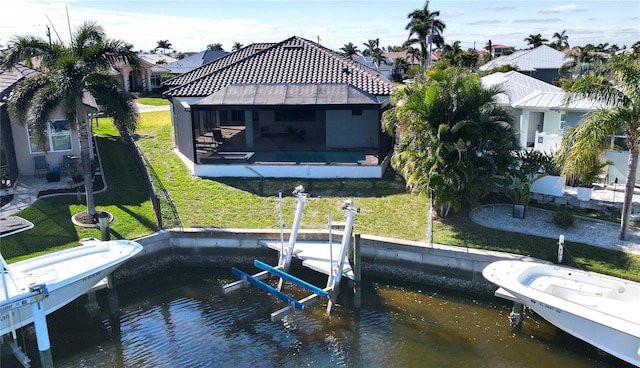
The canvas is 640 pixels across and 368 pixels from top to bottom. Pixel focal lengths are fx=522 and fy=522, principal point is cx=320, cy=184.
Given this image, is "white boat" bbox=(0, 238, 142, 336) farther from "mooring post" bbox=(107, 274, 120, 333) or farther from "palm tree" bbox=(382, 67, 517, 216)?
"palm tree" bbox=(382, 67, 517, 216)

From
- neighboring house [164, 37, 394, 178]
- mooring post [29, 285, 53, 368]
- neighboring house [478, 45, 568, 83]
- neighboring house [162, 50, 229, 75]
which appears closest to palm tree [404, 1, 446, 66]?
neighboring house [478, 45, 568, 83]

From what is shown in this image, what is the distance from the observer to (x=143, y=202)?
1759 centimetres

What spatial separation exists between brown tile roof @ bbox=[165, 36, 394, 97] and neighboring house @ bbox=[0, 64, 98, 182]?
4.30 meters

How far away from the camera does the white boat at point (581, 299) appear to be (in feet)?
34.1

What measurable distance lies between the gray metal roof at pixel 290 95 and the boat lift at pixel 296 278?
22.6 ft

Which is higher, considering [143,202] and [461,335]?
[143,202]

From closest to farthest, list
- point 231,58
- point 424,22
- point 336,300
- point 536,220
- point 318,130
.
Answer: point 336,300, point 536,220, point 318,130, point 231,58, point 424,22

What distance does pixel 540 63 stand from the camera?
54.3 meters

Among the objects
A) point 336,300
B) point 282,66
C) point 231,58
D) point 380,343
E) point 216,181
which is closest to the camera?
point 380,343

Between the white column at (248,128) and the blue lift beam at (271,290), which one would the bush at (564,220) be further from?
the white column at (248,128)

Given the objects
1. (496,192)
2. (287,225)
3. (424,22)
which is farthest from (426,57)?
(287,225)

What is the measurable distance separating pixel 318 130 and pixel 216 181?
7.18 metres

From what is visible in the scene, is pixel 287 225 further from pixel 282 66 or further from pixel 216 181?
pixel 282 66

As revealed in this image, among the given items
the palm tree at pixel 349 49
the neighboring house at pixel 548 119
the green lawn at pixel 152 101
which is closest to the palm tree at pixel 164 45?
the palm tree at pixel 349 49
